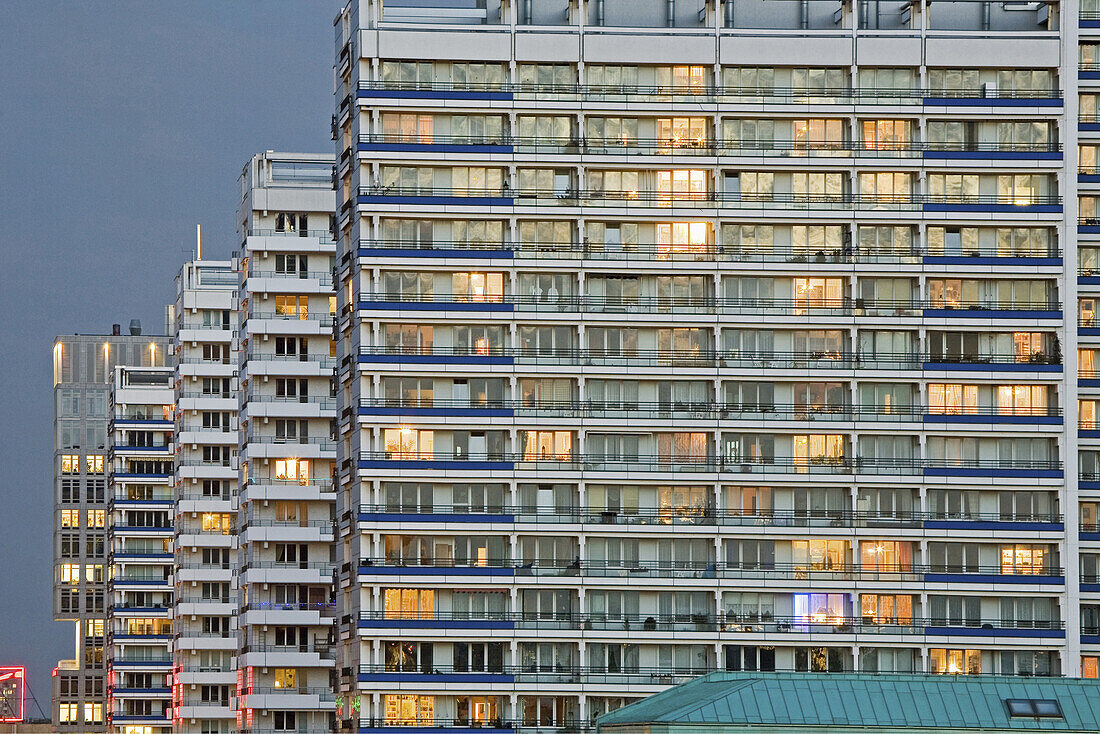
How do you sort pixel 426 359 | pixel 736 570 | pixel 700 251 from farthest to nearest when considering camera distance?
pixel 700 251
pixel 736 570
pixel 426 359

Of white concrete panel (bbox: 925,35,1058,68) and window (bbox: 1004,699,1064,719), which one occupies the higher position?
white concrete panel (bbox: 925,35,1058,68)

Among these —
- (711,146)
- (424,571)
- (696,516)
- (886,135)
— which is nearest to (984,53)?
(886,135)

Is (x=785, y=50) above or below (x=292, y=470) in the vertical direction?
above

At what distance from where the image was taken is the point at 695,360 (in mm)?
148625

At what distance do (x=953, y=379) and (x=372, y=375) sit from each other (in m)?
41.5

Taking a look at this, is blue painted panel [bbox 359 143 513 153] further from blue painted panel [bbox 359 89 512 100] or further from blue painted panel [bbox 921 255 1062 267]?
blue painted panel [bbox 921 255 1062 267]

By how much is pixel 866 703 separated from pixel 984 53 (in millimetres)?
55667

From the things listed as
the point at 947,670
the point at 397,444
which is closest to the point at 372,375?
the point at 397,444

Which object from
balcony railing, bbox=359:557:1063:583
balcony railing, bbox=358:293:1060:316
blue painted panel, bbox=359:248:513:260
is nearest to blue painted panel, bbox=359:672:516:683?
balcony railing, bbox=359:557:1063:583

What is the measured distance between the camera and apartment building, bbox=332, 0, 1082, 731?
145000mm

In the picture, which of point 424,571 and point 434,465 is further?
point 434,465

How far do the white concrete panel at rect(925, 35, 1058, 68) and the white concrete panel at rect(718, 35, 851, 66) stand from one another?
6.46 metres

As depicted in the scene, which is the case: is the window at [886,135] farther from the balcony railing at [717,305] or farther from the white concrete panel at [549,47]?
the white concrete panel at [549,47]

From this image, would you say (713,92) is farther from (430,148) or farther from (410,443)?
(410,443)
